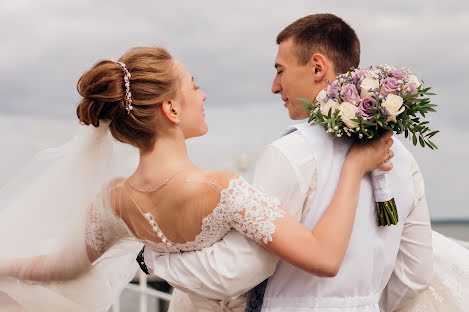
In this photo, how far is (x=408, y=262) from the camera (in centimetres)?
269

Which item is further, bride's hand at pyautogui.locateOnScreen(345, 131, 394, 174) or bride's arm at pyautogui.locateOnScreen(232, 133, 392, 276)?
bride's hand at pyautogui.locateOnScreen(345, 131, 394, 174)

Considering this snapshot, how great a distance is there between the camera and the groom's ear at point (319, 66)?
265 cm

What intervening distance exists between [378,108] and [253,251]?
70 centimetres

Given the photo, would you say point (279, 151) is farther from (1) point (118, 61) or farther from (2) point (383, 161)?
(1) point (118, 61)

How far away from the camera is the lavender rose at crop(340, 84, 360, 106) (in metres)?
2.27

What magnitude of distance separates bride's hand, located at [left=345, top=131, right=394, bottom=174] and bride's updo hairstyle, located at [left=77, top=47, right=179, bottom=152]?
28.9 inches

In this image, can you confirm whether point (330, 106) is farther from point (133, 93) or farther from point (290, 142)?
point (133, 93)

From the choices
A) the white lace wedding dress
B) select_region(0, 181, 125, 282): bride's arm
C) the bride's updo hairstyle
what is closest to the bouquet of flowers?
the bride's updo hairstyle

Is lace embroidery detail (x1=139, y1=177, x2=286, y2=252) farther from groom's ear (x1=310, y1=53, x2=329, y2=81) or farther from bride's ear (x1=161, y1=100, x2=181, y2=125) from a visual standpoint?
groom's ear (x1=310, y1=53, x2=329, y2=81)

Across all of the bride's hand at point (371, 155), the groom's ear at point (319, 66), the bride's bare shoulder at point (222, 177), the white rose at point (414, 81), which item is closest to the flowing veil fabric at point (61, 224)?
the bride's bare shoulder at point (222, 177)

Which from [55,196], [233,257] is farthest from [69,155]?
[233,257]

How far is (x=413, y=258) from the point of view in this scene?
2.67 meters

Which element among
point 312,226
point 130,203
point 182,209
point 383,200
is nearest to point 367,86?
point 383,200

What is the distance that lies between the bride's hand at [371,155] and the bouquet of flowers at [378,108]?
28mm
